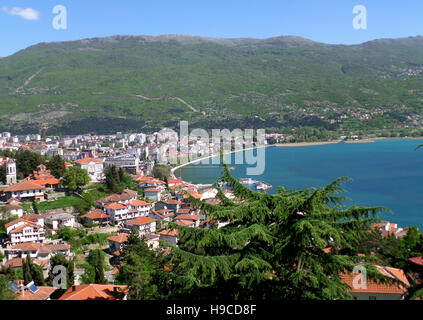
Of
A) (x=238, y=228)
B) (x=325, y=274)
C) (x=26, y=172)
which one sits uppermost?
(x=238, y=228)

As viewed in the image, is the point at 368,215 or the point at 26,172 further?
the point at 26,172

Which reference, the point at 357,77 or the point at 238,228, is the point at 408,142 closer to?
the point at 357,77

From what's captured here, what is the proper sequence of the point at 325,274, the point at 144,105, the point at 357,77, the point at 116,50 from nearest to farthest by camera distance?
1. the point at 325,274
2. the point at 144,105
3. the point at 357,77
4. the point at 116,50

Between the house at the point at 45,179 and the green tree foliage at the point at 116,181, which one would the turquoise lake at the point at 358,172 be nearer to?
the green tree foliage at the point at 116,181

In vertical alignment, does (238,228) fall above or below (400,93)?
below

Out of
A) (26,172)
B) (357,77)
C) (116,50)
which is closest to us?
(26,172)

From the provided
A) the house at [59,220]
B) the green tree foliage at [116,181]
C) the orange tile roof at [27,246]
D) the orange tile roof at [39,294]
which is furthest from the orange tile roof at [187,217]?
the orange tile roof at [39,294]

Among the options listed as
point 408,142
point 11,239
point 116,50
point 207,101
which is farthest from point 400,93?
point 11,239

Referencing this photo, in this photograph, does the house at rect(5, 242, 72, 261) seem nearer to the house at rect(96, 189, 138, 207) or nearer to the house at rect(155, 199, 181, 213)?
the house at rect(96, 189, 138, 207)
